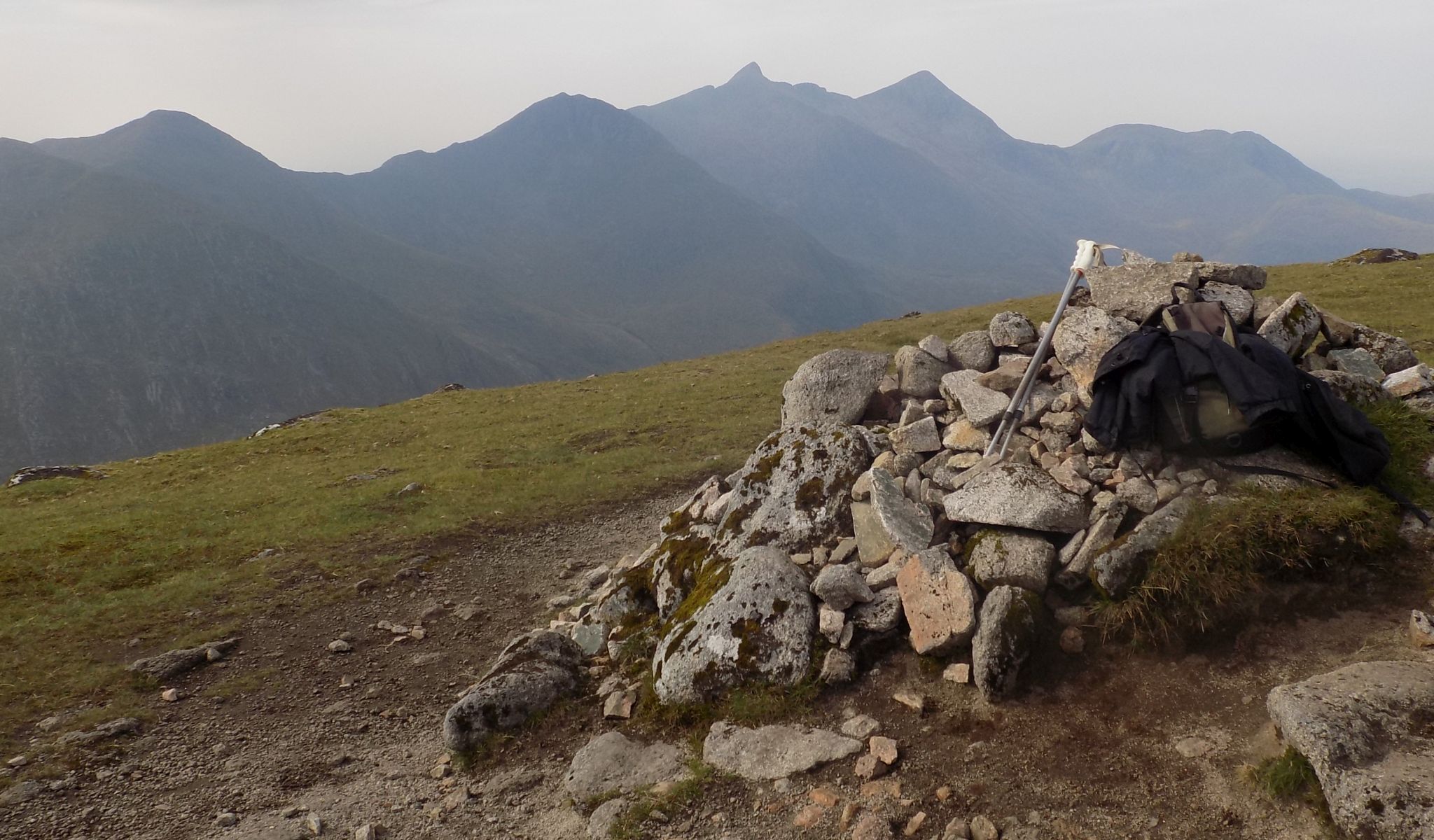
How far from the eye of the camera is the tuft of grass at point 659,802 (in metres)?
9.41

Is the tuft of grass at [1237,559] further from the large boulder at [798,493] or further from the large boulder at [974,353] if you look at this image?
the large boulder at [974,353]

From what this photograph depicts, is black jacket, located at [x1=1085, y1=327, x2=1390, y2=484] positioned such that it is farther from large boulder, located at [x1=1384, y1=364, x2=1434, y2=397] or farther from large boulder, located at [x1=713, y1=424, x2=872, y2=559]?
large boulder, located at [x1=713, y1=424, x2=872, y2=559]

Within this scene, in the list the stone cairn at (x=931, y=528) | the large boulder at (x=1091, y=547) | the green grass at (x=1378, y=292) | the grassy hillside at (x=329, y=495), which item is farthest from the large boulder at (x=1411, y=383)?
the grassy hillside at (x=329, y=495)

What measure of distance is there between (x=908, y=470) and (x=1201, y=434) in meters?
4.34

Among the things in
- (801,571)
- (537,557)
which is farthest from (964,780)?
(537,557)

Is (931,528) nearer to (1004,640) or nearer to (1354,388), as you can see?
(1004,640)

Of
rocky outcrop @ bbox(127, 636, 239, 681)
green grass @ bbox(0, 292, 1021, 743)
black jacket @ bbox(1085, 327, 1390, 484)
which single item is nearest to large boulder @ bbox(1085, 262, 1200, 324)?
black jacket @ bbox(1085, 327, 1390, 484)

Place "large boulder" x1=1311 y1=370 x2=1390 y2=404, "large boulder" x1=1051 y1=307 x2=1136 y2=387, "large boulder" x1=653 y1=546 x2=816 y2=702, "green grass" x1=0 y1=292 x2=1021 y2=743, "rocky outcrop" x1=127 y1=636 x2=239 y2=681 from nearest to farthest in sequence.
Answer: "large boulder" x1=653 y1=546 x2=816 y2=702 < "large boulder" x1=1311 y1=370 x2=1390 y2=404 < "large boulder" x1=1051 y1=307 x2=1136 y2=387 < "rocky outcrop" x1=127 y1=636 x2=239 y2=681 < "green grass" x1=0 y1=292 x2=1021 y2=743

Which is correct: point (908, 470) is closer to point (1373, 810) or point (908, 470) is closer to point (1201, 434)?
point (1201, 434)

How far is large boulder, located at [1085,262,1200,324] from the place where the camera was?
1379cm

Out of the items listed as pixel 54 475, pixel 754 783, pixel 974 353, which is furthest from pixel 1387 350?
pixel 54 475

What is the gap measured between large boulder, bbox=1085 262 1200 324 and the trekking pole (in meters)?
0.39

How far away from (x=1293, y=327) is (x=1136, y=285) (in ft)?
8.38

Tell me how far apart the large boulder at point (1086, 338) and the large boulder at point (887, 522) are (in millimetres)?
3523
